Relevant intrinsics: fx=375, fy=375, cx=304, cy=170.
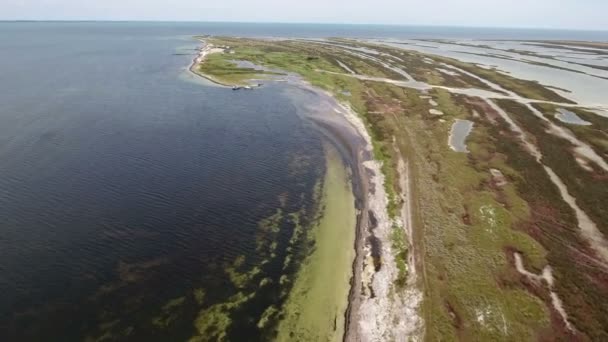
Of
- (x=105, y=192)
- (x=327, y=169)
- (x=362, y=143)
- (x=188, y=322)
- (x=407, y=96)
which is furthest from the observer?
(x=407, y=96)

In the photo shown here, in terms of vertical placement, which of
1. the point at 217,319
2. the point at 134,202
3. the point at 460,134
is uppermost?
the point at 134,202

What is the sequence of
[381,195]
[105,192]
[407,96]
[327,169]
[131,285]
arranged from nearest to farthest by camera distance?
[131,285] → [105,192] → [381,195] → [327,169] → [407,96]

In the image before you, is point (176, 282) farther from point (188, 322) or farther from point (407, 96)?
point (407, 96)

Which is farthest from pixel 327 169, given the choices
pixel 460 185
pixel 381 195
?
pixel 460 185

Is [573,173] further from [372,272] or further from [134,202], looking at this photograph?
[134,202]

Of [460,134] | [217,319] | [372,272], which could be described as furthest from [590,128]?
[217,319]

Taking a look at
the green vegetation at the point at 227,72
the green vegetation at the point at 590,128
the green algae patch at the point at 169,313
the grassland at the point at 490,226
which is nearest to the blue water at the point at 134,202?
the green algae patch at the point at 169,313
